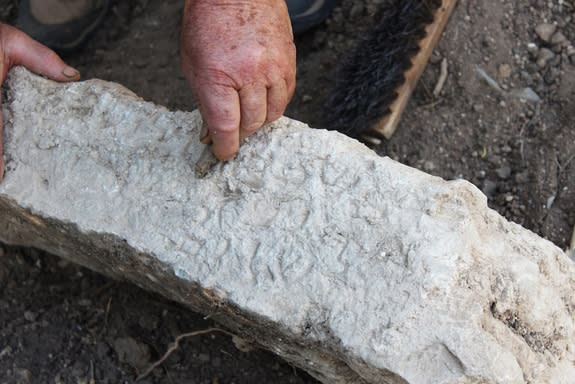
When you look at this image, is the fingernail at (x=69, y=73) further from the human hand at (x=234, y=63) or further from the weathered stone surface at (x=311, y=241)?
the human hand at (x=234, y=63)

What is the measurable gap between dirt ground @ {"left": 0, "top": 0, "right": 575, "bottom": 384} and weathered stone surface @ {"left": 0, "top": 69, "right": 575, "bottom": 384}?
1.34 ft

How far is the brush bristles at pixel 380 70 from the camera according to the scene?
2.35 meters

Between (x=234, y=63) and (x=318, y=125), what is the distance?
1021mm

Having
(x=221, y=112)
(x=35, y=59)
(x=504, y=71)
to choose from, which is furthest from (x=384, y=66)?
(x=35, y=59)

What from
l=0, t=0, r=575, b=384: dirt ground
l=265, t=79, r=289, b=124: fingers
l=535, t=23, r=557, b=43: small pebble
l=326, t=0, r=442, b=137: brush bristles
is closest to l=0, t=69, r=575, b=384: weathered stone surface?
l=265, t=79, r=289, b=124: fingers

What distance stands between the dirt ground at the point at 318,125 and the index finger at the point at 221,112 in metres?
0.84

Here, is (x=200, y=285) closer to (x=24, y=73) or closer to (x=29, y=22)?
(x=24, y=73)

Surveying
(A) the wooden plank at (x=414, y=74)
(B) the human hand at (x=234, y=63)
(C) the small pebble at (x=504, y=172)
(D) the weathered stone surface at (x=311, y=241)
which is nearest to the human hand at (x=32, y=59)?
(D) the weathered stone surface at (x=311, y=241)

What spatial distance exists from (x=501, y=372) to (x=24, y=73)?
1484mm

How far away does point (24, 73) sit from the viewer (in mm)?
1947

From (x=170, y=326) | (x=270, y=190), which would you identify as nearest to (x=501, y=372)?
(x=270, y=190)

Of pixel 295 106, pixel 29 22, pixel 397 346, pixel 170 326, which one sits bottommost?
pixel 170 326

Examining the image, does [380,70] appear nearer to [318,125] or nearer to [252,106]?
[318,125]

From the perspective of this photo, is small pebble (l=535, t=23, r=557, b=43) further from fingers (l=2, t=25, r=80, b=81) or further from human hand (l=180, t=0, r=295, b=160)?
fingers (l=2, t=25, r=80, b=81)
